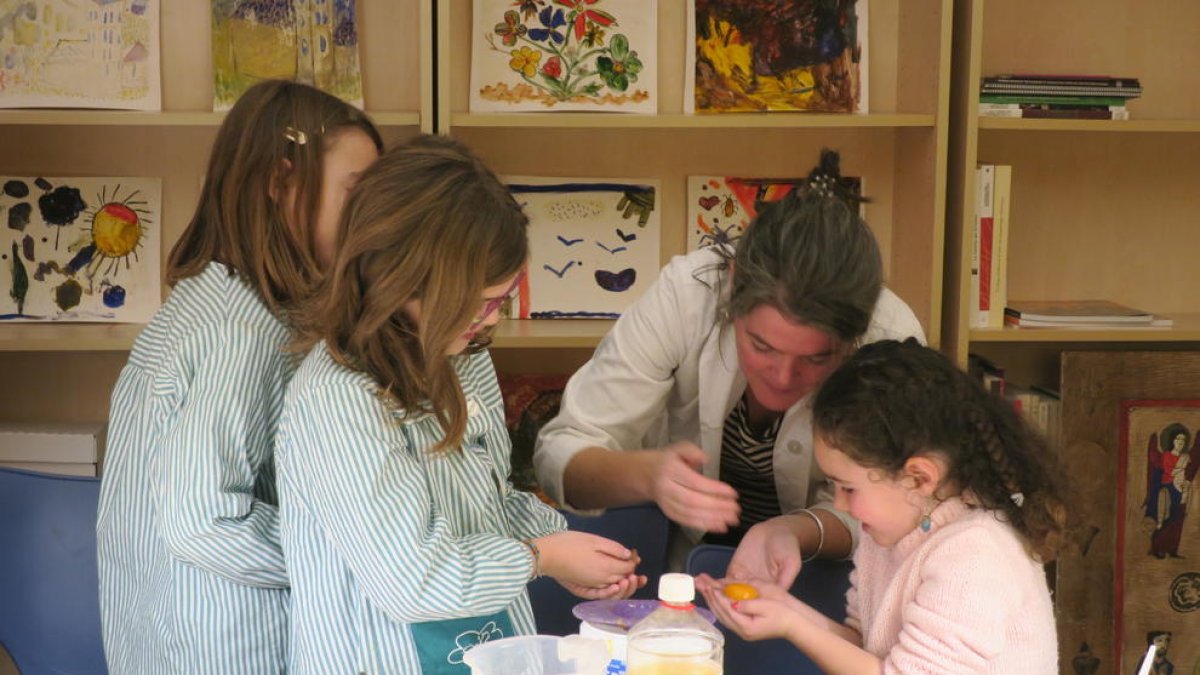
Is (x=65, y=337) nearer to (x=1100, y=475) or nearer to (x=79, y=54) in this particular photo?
(x=79, y=54)

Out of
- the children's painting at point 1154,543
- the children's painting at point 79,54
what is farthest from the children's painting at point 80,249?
the children's painting at point 1154,543

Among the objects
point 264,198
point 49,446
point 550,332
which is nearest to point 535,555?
point 264,198

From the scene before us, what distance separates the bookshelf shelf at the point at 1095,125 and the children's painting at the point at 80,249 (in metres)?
1.80

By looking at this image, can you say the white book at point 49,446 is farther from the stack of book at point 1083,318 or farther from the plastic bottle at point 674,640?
the stack of book at point 1083,318

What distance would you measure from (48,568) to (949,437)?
134 cm

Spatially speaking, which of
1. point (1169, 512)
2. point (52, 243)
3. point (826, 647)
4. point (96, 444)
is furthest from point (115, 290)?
point (1169, 512)

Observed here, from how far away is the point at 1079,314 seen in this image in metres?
2.77

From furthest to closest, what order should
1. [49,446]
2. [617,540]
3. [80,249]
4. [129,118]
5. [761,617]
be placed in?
[80,249]
[49,446]
[129,118]
[617,540]
[761,617]

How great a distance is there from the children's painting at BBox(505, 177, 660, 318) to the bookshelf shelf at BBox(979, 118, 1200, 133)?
0.75 m

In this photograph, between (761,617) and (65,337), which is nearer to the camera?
(761,617)

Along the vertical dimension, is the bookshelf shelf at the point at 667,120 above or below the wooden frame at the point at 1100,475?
above

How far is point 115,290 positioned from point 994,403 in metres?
2.01

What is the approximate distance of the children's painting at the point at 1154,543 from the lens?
281 centimetres

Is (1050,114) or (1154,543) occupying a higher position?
(1050,114)
